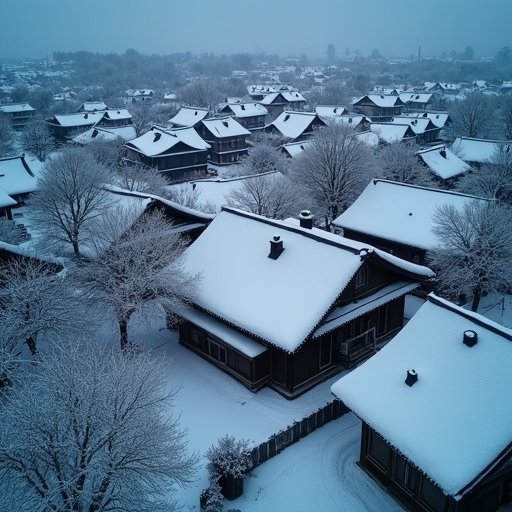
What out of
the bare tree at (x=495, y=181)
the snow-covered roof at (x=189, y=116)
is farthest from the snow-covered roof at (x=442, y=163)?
the snow-covered roof at (x=189, y=116)

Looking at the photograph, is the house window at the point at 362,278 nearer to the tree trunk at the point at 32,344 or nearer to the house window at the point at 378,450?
the house window at the point at 378,450

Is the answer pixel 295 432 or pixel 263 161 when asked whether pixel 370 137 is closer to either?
pixel 263 161

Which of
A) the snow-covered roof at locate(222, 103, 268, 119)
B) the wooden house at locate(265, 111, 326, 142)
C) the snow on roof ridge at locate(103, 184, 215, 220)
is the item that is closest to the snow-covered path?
the snow on roof ridge at locate(103, 184, 215, 220)

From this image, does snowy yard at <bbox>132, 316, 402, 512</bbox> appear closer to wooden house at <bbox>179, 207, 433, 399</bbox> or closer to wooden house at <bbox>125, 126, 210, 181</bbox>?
wooden house at <bbox>179, 207, 433, 399</bbox>

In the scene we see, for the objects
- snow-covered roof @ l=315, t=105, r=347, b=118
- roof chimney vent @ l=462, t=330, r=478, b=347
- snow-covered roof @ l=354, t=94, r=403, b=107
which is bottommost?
roof chimney vent @ l=462, t=330, r=478, b=347

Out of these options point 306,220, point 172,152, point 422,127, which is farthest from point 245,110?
point 306,220

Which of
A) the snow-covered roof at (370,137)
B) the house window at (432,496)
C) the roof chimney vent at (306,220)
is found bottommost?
the house window at (432,496)
